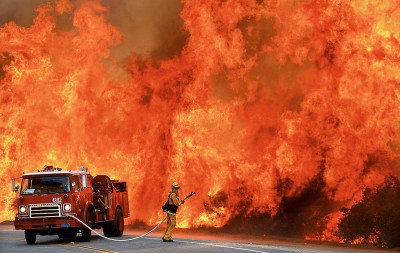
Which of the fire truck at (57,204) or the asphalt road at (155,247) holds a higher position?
the fire truck at (57,204)

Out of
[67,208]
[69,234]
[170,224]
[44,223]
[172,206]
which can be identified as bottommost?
[170,224]

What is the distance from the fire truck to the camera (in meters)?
27.1

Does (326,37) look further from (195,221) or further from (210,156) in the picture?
(195,221)

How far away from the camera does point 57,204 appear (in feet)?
89.4

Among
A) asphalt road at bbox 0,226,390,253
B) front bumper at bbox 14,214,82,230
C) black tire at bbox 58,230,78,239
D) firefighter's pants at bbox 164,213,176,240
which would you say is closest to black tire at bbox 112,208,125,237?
black tire at bbox 58,230,78,239

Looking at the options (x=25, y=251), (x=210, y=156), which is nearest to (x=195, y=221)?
(x=210, y=156)

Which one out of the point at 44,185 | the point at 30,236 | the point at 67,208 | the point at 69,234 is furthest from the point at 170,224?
the point at 69,234

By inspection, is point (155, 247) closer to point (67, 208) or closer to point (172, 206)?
point (172, 206)

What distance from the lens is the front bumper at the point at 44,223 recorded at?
88.8ft

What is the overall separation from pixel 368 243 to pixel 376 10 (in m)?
9.34

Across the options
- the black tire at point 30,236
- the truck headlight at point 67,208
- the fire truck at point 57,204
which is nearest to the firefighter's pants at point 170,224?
the fire truck at point 57,204

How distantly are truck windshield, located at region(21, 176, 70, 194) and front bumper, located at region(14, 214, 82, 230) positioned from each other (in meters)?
1.02

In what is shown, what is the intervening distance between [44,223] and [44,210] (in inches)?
17.4

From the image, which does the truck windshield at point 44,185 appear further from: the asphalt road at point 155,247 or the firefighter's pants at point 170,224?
the firefighter's pants at point 170,224
